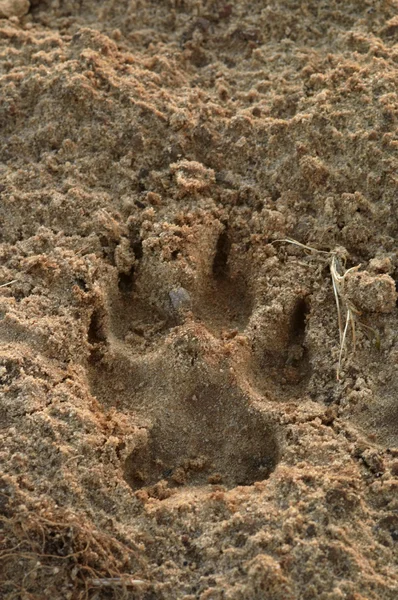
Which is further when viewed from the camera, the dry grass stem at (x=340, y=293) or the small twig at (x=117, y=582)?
the dry grass stem at (x=340, y=293)

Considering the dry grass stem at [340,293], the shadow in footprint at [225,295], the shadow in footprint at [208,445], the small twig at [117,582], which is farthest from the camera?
the shadow in footprint at [225,295]

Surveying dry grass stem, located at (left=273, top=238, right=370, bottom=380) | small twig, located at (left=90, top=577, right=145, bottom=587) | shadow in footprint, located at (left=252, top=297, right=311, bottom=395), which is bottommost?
small twig, located at (left=90, top=577, right=145, bottom=587)

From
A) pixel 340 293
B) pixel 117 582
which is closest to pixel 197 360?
pixel 340 293

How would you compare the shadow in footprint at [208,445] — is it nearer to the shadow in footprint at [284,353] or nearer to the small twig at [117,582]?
the shadow in footprint at [284,353]

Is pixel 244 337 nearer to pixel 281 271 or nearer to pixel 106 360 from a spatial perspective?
pixel 281 271

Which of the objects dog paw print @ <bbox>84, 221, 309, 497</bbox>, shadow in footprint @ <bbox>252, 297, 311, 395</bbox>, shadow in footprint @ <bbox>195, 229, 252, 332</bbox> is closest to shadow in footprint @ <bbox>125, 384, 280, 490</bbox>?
dog paw print @ <bbox>84, 221, 309, 497</bbox>

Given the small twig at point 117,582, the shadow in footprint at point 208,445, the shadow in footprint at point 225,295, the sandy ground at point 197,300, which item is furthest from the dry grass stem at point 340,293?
the small twig at point 117,582

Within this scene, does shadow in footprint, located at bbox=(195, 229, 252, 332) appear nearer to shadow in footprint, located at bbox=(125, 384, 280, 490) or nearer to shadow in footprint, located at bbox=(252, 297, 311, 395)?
shadow in footprint, located at bbox=(252, 297, 311, 395)

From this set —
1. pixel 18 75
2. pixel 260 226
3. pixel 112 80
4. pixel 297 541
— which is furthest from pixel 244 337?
pixel 18 75
